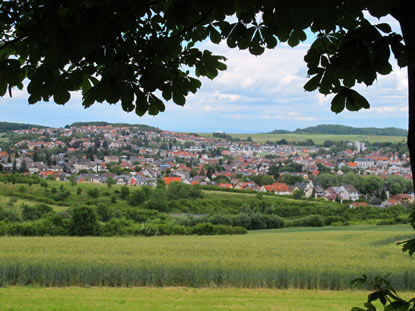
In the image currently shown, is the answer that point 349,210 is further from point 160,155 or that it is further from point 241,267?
point 160,155

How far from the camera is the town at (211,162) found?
259 feet

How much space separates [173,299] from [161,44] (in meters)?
11.0

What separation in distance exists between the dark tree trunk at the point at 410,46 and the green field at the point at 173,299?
9.67 metres

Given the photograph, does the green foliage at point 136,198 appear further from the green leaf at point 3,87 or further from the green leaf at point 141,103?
the green leaf at point 3,87

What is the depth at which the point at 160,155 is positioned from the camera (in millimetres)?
128250

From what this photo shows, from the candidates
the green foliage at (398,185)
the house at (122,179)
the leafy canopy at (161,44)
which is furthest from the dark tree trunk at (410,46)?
the green foliage at (398,185)

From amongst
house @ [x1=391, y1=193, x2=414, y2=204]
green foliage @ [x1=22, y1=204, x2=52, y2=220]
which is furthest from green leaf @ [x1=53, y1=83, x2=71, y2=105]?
house @ [x1=391, y1=193, x2=414, y2=204]

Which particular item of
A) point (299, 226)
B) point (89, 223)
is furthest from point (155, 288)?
point (299, 226)

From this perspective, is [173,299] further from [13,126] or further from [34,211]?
[13,126]

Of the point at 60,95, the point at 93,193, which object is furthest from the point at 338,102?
the point at 93,193

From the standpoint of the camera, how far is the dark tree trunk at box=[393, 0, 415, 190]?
4.86ft

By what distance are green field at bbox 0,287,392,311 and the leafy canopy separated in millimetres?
8893

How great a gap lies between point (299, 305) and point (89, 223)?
2616 centimetres

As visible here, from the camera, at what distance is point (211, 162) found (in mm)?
118438
